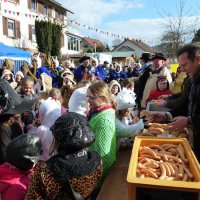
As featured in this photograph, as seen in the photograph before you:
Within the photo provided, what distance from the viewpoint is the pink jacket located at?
1.95m

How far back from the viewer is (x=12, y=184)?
A: 196cm

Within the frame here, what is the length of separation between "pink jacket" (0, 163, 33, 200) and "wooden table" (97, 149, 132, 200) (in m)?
0.58

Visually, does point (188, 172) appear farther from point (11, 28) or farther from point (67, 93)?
point (11, 28)

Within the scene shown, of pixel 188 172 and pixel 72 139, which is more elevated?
pixel 72 139

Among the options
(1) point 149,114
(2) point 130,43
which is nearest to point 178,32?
(1) point 149,114

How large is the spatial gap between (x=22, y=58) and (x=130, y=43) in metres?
57.0

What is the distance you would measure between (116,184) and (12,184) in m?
0.81

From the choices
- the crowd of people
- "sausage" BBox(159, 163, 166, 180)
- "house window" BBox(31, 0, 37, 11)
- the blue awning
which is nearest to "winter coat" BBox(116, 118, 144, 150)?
the crowd of people

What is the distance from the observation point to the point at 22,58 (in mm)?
13773

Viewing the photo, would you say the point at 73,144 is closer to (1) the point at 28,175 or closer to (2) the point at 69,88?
(1) the point at 28,175

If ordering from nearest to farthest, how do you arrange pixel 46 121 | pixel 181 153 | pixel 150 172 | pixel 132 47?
pixel 150 172 < pixel 181 153 < pixel 46 121 < pixel 132 47

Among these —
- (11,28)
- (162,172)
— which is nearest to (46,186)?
(162,172)

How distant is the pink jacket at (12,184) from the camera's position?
195 cm

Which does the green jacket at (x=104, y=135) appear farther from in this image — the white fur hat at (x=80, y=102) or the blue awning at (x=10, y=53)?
the blue awning at (x=10, y=53)
